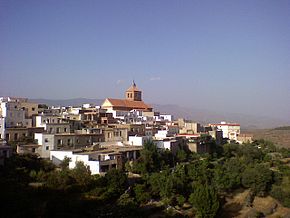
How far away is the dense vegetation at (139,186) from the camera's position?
66.9 ft

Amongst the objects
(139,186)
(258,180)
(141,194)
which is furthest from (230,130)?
(141,194)

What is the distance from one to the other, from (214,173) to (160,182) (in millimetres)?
7219

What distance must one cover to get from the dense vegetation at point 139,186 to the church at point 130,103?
1541cm

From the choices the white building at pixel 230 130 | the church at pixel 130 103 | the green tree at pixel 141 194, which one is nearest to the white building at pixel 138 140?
the green tree at pixel 141 194

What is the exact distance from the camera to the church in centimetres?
4838

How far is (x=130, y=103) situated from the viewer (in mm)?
52469

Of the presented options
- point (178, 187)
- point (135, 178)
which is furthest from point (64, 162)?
point (178, 187)

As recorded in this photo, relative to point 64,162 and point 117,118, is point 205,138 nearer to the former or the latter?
point 117,118

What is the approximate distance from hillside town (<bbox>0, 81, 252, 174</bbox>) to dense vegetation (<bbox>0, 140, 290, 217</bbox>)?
1.04 meters

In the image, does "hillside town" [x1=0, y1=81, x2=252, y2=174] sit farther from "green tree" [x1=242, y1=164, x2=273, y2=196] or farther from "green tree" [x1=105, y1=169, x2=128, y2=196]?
"green tree" [x1=242, y1=164, x2=273, y2=196]

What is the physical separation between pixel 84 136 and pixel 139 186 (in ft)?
25.0

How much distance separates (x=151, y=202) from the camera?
82.5ft

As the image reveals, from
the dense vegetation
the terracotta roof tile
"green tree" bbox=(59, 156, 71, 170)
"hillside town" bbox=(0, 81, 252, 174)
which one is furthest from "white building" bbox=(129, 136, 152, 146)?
the terracotta roof tile

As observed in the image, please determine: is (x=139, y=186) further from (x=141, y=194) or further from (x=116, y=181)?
(x=116, y=181)
